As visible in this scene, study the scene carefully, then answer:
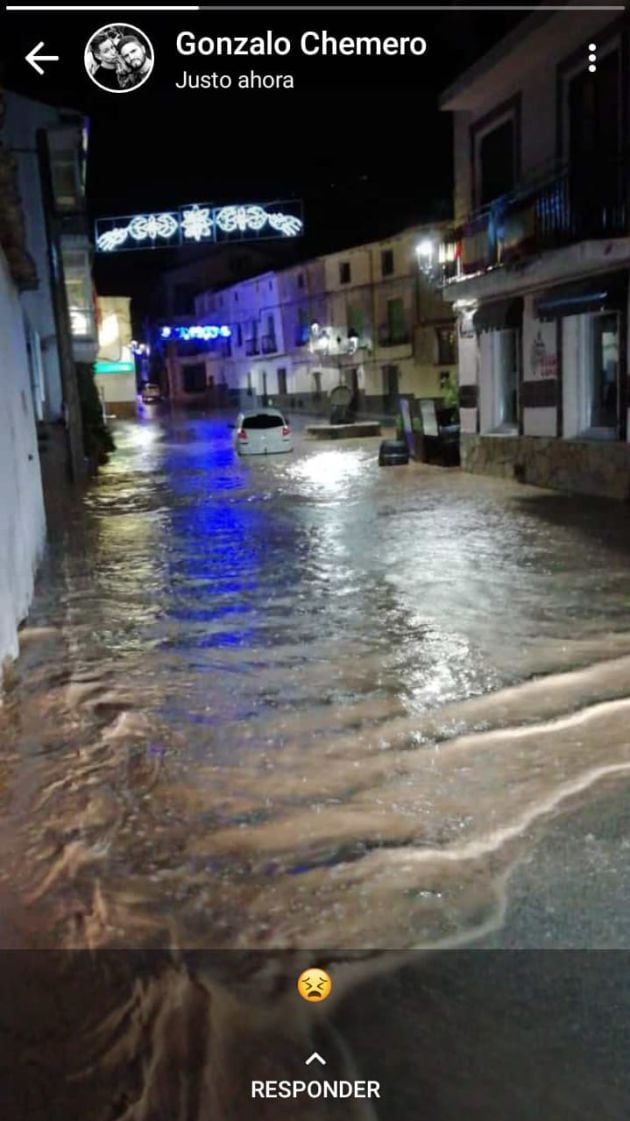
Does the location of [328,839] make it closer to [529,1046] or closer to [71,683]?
[529,1046]

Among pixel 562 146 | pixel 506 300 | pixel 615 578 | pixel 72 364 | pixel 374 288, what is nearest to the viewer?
pixel 615 578

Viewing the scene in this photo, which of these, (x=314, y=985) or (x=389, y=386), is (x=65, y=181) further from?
(x=389, y=386)

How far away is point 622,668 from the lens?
6918mm

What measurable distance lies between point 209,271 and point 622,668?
70.7 metres

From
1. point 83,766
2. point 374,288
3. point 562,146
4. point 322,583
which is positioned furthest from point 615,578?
point 374,288

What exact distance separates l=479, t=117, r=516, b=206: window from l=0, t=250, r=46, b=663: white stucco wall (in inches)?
385

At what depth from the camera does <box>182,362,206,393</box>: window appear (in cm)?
7738

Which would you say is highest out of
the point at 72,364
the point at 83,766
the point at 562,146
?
the point at 562,146

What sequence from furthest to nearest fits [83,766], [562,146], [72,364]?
[72,364] < [562,146] < [83,766]

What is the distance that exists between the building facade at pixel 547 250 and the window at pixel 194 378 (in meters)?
58.6

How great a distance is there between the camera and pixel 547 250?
15.2 meters

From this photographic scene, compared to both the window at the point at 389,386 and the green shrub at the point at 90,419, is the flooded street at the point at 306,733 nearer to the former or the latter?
the green shrub at the point at 90,419

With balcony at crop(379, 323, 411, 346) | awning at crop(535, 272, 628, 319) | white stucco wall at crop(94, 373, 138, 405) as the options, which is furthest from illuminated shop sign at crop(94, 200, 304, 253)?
white stucco wall at crop(94, 373, 138, 405)

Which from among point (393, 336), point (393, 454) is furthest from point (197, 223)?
point (393, 336)
